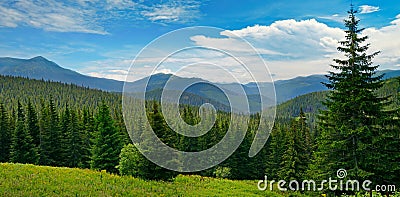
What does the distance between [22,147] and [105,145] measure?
15.9 metres

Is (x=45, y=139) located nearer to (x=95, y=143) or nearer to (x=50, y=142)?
(x=50, y=142)

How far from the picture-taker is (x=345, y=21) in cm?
2155

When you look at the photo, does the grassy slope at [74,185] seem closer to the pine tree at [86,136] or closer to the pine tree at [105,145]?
the pine tree at [105,145]

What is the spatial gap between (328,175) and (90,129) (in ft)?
152

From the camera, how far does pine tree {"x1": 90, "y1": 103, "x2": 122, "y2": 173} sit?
135ft

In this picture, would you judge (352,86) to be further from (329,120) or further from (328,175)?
(328,175)

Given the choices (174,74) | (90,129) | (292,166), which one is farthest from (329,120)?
(90,129)

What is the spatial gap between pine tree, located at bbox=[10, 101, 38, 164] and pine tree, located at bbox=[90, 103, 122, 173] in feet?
42.1

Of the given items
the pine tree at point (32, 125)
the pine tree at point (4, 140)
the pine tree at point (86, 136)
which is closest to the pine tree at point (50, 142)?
the pine tree at point (32, 125)

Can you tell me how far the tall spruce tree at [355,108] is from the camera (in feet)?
68.8

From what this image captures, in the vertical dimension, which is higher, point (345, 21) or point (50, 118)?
point (345, 21)

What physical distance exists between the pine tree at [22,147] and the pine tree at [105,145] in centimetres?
1283

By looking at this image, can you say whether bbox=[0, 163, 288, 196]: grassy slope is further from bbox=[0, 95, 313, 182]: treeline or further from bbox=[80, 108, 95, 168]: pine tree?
bbox=[80, 108, 95, 168]: pine tree

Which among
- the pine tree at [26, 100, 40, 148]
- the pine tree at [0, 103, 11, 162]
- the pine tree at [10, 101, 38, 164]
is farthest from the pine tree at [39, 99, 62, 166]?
the pine tree at [0, 103, 11, 162]
